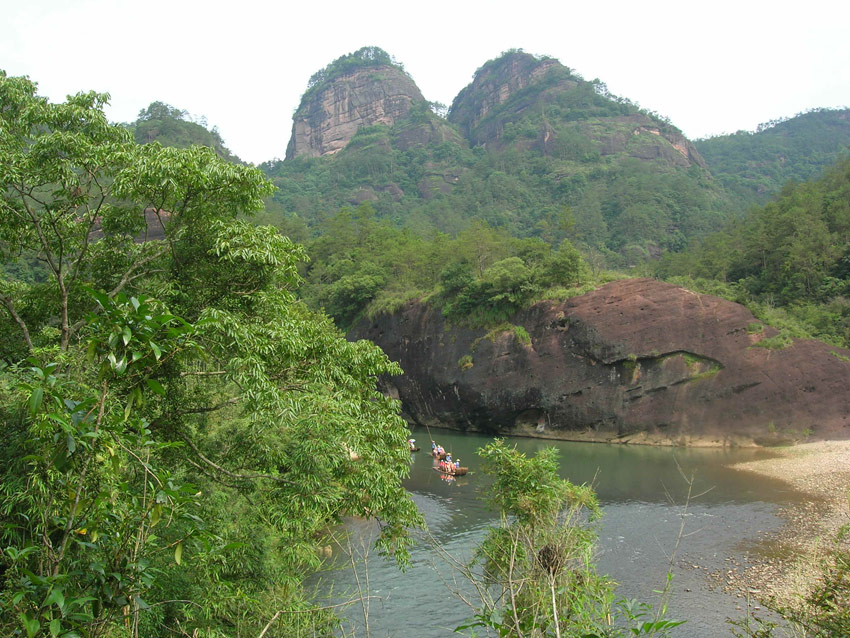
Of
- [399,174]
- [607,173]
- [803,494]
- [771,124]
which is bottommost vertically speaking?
[803,494]

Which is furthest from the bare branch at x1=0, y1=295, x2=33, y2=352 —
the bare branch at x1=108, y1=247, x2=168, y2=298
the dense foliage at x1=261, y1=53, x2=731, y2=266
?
the dense foliage at x1=261, y1=53, x2=731, y2=266

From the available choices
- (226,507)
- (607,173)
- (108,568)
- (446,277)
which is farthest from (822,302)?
(607,173)

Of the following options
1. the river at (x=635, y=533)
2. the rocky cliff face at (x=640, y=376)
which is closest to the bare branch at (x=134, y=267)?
the river at (x=635, y=533)

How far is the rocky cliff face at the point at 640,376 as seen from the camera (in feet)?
91.1

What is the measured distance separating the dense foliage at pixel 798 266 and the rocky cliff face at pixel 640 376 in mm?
2847

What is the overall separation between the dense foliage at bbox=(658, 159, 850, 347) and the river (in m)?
9.58

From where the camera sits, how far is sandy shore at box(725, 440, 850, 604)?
11148 millimetres

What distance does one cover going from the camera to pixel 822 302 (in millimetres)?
33125

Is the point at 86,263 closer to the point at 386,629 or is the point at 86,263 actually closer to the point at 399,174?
the point at 386,629

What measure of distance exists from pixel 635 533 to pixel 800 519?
477 centimetres

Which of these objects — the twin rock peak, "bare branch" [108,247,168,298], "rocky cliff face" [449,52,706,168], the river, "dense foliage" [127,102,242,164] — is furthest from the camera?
the twin rock peak

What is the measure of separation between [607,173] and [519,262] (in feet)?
154

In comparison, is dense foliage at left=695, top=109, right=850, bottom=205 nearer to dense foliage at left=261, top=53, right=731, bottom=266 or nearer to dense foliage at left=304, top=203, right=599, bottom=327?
dense foliage at left=261, top=53, right=731, bottom=266

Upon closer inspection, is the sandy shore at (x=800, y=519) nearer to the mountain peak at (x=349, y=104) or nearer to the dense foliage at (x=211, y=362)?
the dense foliage at (x=211, y=362)
